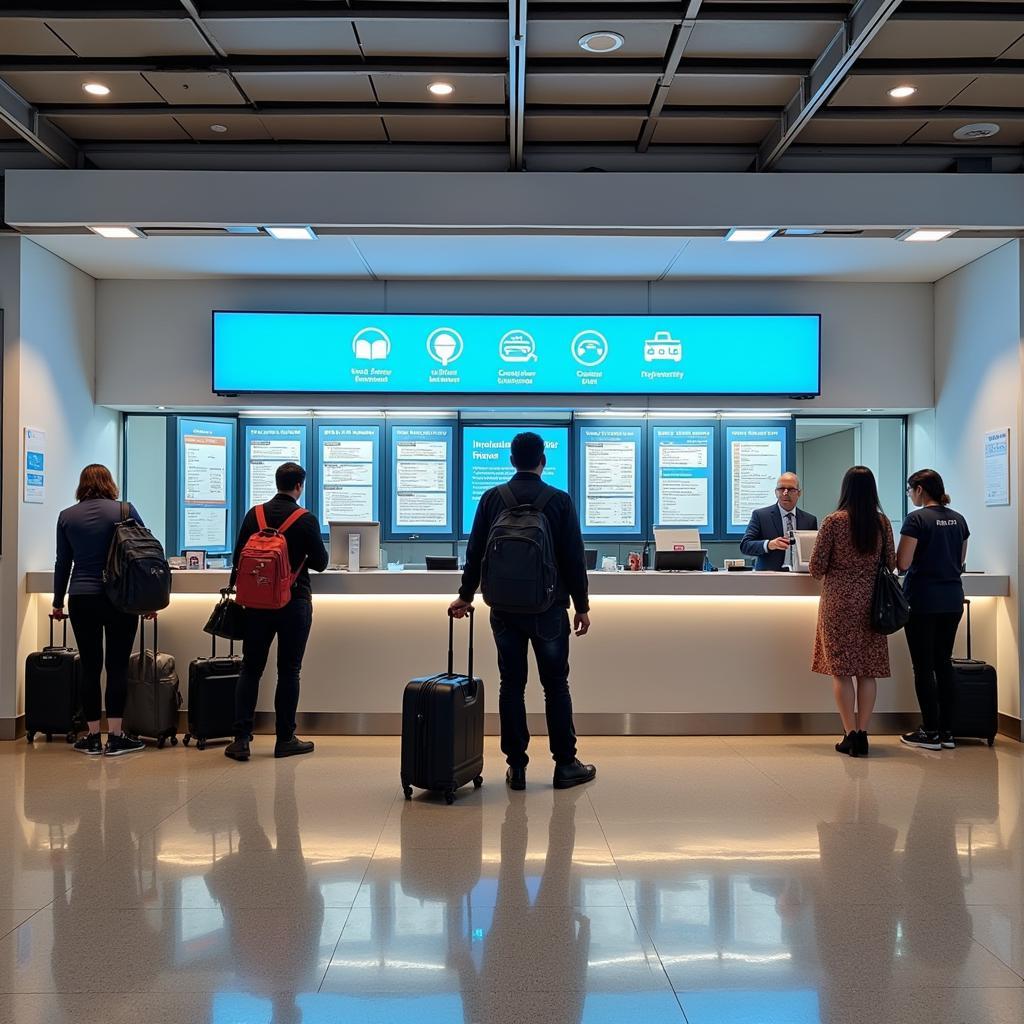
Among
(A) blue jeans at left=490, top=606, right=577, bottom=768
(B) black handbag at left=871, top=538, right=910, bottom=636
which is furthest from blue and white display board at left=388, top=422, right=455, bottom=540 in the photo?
(B) black handbag at left=871, top=538, right=910, bottom=636

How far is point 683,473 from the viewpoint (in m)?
7.78

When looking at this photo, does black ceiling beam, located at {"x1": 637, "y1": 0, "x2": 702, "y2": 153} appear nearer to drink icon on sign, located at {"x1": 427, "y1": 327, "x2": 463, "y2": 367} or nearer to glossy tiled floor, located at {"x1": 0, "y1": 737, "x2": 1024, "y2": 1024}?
drink icon on sign, located at {"x1": 427, "y1": 327, "x2": 463, "y2": 367}

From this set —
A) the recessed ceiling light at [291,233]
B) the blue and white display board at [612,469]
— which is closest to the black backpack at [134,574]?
the recessed ceiling light at [291,233]

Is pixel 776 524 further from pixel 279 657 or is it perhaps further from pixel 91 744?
pixel 91 744

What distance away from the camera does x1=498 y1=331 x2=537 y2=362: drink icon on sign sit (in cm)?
736

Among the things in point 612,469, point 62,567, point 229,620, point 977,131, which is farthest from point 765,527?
point 62,567

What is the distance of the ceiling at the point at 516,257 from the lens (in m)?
6.38

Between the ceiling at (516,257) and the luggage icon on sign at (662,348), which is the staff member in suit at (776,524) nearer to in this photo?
the luggage icon on sign at (662,348)

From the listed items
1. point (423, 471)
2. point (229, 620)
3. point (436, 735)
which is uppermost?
point (423, 471)

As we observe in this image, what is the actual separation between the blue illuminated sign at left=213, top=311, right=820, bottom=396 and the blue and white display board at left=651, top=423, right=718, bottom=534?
0.59 metres

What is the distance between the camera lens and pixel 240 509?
7.76 metres

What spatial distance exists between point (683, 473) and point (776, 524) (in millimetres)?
974

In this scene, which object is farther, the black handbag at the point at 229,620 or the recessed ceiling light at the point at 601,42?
the black handbag at the point at 229,620

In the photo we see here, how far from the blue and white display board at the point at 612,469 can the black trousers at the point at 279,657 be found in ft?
9.26
